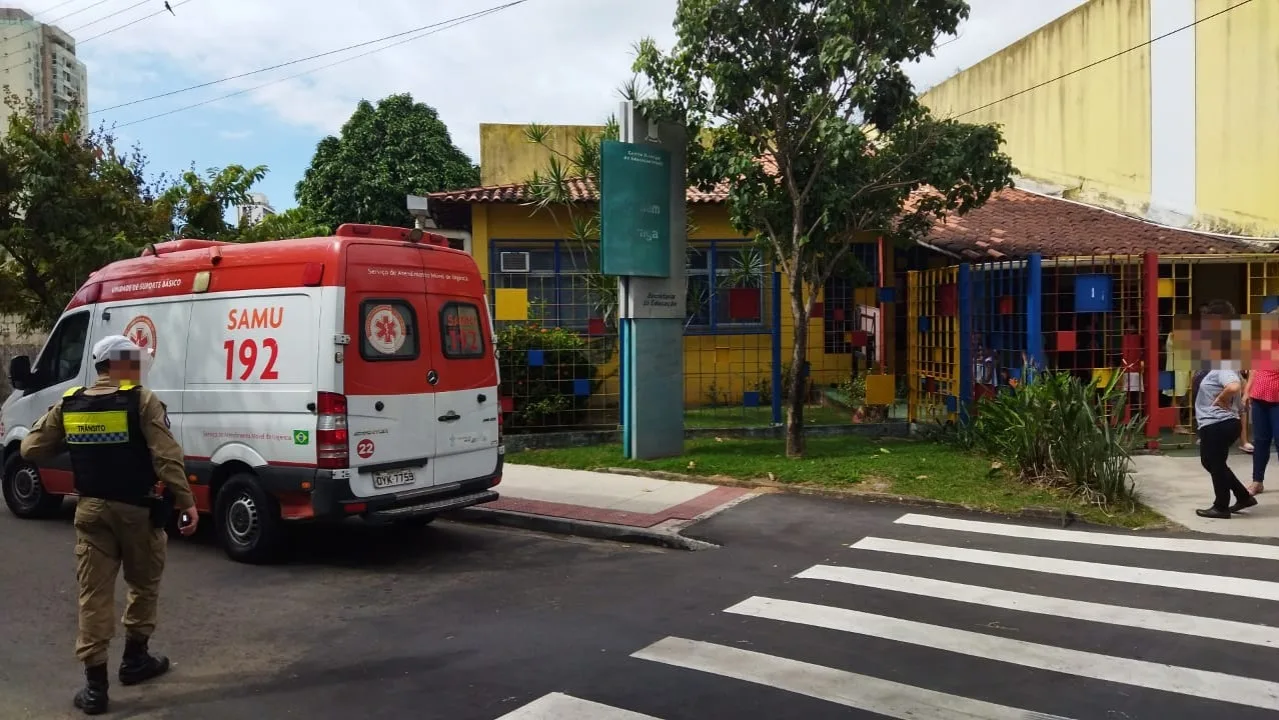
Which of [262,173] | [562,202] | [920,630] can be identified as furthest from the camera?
[262,173]

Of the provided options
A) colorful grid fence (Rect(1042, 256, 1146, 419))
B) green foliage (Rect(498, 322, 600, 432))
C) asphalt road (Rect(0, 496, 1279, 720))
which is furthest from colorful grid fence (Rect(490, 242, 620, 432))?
colorful grid fence (Rect(1042, 256, 1146, 419))

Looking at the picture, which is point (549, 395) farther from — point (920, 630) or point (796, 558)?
point (920, 630)

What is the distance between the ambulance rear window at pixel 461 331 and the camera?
25.1 ft

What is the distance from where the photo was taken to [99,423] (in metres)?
4.71

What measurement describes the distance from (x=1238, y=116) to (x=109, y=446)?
14.3 metres

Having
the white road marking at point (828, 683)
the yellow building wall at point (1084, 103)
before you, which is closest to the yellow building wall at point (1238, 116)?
the yellow building wall at point (1084, 103)

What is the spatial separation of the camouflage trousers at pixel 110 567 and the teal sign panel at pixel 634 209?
20.9 ft

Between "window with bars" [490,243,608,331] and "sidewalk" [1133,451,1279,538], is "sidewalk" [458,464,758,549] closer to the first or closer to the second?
"sidewalk" [1133,451,1279,538]

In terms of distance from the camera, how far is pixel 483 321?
8.12 m

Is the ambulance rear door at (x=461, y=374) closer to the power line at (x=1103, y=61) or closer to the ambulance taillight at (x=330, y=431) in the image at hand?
the ambulance taillight at (x=330, y=431)

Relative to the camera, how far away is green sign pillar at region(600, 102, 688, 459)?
10578 millimetres

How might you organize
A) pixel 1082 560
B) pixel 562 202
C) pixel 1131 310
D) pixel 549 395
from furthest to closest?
pixel 562 202 → pixel 549 395 → pixel 1131 310 → pixel 1082 560

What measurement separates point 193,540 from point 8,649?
2711 mm

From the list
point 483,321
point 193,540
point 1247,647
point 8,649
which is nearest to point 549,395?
point 483,321
